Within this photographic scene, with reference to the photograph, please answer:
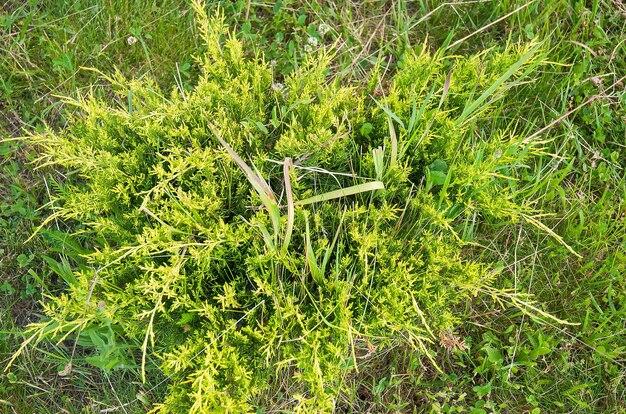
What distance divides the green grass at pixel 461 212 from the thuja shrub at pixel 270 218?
405 mm

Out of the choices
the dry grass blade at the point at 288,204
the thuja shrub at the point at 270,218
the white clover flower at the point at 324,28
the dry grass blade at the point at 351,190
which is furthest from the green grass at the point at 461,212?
the dry grass blade at the point at 288,204

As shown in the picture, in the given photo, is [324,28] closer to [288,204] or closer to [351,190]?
[351,190]

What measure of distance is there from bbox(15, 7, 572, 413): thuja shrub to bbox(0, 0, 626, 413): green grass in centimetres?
40

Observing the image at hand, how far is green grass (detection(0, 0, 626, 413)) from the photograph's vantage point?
2764 mm

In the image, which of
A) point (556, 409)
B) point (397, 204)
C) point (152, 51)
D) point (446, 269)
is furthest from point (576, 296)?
point (152, 51)

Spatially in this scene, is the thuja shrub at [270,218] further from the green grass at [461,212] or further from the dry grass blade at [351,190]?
the green grass at [461,212]

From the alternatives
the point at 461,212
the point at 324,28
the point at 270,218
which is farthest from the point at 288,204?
the point at 324,28

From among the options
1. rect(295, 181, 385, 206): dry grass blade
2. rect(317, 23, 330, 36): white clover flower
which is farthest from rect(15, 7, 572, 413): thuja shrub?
rect(317, 23, 330, 36): white clover flower

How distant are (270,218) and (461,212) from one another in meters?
0.99

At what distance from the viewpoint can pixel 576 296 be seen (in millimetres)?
2934

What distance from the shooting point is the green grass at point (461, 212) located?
109 inches

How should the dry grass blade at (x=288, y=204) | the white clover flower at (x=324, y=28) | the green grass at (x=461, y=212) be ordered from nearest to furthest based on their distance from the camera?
1. the dry grass blade at (x=288, y=204)
2. the green grass at (x=461, y=212)
3. the white clover flower at (x=324, y=28)

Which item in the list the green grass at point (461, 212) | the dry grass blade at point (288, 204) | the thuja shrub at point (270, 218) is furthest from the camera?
the green grass at point (461, 212)

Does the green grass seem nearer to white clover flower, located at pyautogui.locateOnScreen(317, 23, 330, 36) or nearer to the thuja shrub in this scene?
white clover flower, located at pyautogui.locateOnScreen(317, 23, 330, 36)
